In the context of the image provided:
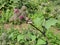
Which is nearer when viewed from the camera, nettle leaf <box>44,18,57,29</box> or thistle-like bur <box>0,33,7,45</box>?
nettle leaf <box>44,18,57,29</box>

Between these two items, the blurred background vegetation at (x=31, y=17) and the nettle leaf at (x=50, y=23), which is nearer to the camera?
the nettle leaf at (x=50, y=23)

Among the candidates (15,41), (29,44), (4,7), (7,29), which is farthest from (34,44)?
(4,7)

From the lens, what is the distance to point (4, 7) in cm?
506

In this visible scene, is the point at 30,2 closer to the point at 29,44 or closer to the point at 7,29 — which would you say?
the point at 7,29

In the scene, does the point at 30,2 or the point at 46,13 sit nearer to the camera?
the point at 46,13

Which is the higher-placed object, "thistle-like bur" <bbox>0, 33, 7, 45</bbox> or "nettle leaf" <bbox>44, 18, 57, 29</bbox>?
"nettle leaf" <bbox>44, 18, 57, 29</bbox>

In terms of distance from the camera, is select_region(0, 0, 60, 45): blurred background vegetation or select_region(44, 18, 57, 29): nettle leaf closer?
select_region(44, 18, 57, 29): nettle leaf

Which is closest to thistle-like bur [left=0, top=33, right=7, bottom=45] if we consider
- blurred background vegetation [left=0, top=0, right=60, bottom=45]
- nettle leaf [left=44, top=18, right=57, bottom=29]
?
blurred background vegetation [left=0, top=0, right=60, bottom=45]

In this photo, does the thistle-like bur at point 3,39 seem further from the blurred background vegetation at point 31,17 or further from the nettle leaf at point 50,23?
the nettle leaf at point 50,23

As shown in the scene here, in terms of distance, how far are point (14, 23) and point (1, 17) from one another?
0.45 m

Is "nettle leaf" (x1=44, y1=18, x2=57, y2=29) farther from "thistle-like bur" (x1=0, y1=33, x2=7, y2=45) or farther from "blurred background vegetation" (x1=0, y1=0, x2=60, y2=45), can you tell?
"thistle-like bur" (x1=0, y1=33, x2=7, y2=45)

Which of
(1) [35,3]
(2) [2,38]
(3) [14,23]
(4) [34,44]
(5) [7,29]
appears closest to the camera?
(4) [34,44]

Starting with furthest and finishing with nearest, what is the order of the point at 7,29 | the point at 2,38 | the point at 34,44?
the point at 7,29 < the point at 2,38 < the point at 34,44

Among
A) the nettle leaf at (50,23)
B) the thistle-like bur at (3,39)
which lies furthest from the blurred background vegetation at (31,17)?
the nettle leaf at (50,23)
